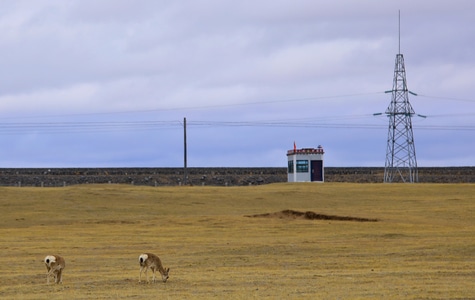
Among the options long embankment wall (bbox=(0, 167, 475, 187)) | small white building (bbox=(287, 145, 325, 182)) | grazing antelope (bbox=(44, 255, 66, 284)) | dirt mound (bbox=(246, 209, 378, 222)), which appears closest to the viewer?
grazing antelope (bbox=(44, 255, 66, 284))

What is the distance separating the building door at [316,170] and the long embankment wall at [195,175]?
10042 mm

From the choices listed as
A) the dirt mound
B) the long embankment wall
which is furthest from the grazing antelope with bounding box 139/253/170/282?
the long embankment wall

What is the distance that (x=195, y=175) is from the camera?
95.1 m

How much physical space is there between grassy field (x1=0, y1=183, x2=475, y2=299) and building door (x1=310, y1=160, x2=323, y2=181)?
1195 centimetres

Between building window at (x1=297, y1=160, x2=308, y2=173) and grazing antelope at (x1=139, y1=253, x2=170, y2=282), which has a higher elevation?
building window at (x1=297, y1=160, x2=308, y2=173)

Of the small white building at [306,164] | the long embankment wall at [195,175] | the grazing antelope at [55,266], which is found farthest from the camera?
the long embankment wall at [195,175]

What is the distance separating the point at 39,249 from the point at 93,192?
23.5 meters

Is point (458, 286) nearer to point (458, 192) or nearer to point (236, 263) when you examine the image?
point (236, 263)

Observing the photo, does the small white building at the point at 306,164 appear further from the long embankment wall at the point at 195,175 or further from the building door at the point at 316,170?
the long embankment wall at the point at 195,175

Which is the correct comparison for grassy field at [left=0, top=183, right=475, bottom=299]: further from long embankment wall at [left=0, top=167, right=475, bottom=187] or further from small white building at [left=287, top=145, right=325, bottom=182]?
long embankment wall at [left=0, top=167, right=475, bottom=187]

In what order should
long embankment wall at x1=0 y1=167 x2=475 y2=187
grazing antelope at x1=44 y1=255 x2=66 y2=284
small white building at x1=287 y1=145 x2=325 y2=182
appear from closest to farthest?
grazing antelope at x1=44 y1=255 x2=66 y2=284 < small white building at x1=287 y1=145 x2=325 y2=182 < long embankment wall at x1=0 y1=167 x2=475 y2=187

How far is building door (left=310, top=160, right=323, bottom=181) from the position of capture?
3332 inches

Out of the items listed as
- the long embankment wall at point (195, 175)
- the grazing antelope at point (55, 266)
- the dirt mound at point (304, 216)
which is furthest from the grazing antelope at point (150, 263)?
the long embankment wall at point (195, 175)

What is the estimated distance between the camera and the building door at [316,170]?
278 ft
